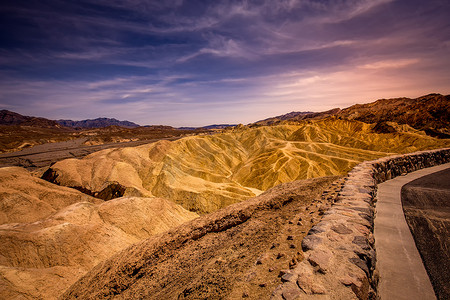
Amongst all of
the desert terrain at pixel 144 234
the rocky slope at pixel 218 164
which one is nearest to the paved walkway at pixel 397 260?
the desert terrain at pixel 144 234

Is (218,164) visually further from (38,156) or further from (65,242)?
(38,156)

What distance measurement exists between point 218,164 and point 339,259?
122 ft

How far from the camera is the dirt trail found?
2.65 meters

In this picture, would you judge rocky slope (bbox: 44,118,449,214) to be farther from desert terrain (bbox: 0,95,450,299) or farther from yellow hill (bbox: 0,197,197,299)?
yellow hill (bbox: 0,197,197,299)

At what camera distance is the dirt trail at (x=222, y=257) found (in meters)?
2.65

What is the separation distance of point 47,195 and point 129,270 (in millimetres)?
12766

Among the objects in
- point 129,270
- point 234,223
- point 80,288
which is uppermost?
point 234,223

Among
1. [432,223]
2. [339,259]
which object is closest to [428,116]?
[432,223]

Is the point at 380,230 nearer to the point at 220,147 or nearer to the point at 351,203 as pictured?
the point at 351,203

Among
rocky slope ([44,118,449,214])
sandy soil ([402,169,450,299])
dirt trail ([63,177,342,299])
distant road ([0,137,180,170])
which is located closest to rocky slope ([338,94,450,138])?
rocky slope ([44,118,449,214])

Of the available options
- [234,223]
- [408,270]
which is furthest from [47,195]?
[408,270]

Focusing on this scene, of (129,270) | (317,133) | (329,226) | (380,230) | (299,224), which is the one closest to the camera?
(329,226)

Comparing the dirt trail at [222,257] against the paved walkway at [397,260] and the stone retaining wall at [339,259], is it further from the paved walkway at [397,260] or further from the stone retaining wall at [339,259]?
the paved walkway at [397,260]

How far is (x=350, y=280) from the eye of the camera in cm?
217
